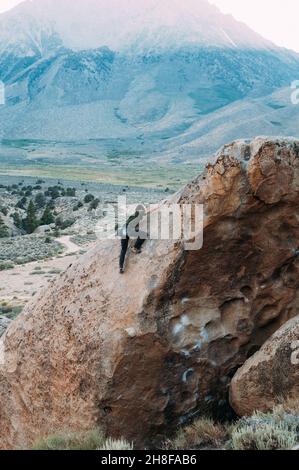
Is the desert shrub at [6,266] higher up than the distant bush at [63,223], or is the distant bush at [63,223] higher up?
the distant bush at [63,223]

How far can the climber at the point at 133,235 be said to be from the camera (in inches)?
336

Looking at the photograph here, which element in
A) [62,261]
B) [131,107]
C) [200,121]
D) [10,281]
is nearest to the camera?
[10,281]

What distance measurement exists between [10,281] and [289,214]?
68.1 ft

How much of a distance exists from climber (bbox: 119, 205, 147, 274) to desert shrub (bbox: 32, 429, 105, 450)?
2180mm

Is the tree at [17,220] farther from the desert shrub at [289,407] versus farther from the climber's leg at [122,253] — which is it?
the desert shrub at [289,407]

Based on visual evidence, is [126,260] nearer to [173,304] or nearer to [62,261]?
[173,304]

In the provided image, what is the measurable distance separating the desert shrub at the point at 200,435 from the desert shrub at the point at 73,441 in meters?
0.92

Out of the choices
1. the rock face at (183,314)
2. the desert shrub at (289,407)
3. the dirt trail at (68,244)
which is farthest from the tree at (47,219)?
the desert shrub at (289,407)

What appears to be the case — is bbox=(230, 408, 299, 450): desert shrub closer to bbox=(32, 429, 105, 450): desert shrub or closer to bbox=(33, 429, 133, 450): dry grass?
bbox=(33, 429, 133, 450): dry grass

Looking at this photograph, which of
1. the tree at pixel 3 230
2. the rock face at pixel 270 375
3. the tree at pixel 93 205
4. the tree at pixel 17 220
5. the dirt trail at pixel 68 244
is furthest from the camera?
the tree at pixel 93 205

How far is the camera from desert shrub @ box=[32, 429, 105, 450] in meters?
7.19

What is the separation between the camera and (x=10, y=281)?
2731 centimetres

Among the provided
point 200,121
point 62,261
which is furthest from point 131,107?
point 62,261

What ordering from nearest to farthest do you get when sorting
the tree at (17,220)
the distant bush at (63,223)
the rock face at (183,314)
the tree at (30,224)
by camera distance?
the rock face at (183,314) → the tree at (30,224) → the distant bush at (63,223) → the tree at (17,220)
